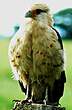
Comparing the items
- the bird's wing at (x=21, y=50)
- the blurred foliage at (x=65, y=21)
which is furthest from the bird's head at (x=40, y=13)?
the blurred foliage at (x=65, y=21)

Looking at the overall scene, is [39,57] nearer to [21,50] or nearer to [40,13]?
[21,50]

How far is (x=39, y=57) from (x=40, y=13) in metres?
0.35

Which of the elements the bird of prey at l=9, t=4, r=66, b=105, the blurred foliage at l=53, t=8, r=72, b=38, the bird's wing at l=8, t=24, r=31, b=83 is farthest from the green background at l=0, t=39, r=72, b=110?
the bird's wing at l=8, t=24, r=31, b=83

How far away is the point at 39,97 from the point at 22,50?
16.7 inches

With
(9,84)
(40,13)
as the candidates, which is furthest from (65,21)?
(40,13)

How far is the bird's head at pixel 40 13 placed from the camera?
5.45 meters

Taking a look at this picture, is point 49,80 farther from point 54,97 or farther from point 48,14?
point 48,14

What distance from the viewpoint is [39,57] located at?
543cm

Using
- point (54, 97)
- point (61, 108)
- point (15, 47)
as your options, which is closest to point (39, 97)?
point (54, 97)

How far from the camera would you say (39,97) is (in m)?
5.60

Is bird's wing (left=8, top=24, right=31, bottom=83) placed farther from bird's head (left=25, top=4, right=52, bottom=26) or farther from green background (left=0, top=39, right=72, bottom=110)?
green background (left=0, top=39, right=72, bottom=110)

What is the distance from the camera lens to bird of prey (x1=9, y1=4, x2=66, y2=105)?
17.9 ft

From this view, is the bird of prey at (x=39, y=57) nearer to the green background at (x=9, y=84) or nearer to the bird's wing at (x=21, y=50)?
the bird's wing at (x=21, y=50)

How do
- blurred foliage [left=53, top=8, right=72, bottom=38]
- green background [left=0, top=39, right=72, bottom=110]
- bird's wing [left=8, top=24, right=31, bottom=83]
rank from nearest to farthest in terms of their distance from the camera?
bird's wing [left=8, top=24, right=31, bottom=83]
green background [left=0, top=39, right=72, bottom=110]
blurred foliage [left=53, top=8, right=72, bottom=38]
